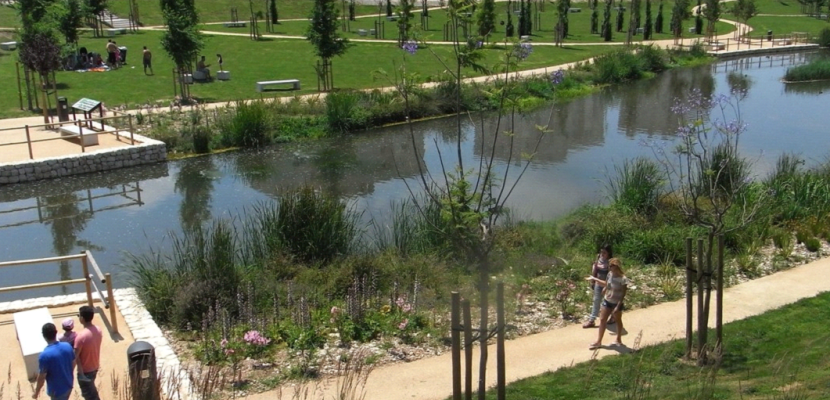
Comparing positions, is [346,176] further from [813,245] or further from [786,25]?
[786,25]

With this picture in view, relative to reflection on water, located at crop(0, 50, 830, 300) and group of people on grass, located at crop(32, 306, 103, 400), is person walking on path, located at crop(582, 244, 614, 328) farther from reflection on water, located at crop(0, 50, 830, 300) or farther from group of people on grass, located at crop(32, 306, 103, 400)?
group of people on grass, located at crop(32, 306, 103, 400)

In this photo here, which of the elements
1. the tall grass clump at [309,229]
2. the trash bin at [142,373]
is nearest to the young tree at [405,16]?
the trash bin at [142,373]

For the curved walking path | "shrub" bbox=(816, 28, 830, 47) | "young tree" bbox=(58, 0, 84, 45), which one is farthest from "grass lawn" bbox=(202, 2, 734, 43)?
the curved walking path

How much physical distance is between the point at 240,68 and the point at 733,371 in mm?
29577

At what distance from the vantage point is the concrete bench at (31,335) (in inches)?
356

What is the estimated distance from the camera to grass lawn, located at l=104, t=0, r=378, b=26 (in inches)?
2100

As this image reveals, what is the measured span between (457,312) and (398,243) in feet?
25.7

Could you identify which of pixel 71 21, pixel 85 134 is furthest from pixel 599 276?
pixel 71 21

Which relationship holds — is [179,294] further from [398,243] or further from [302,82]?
[302,82]

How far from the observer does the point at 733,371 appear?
28.9ft

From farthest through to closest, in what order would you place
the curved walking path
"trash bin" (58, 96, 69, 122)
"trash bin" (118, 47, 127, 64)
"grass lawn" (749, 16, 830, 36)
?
"grass lawn" (749, 16, 830, 36) < "trash bin" (118, 47, 127, 64) < "trash bin" (58, 96, 69, 122) < the curved walking path

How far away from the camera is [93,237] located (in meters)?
17.0

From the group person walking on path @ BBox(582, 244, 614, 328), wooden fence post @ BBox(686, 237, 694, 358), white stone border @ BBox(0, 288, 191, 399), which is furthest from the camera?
person walking on path @ BBox(582, 244, 614, 328)

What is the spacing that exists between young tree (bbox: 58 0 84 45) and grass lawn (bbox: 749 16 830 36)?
4542 cm
